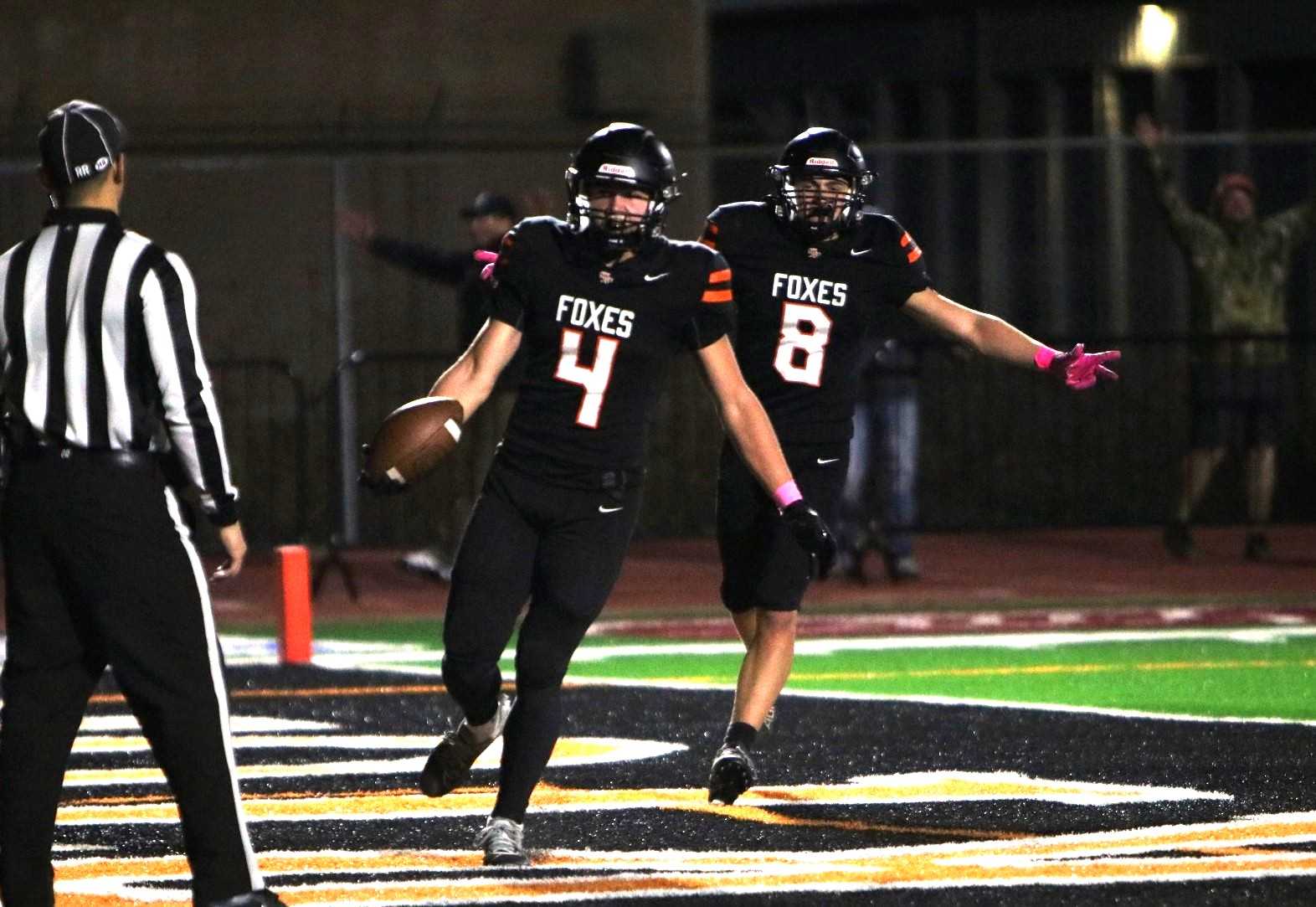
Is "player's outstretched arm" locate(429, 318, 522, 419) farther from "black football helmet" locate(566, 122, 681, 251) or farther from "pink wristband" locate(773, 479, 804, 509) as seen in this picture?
"pink wristband" locate(773, 479, 804, 509)

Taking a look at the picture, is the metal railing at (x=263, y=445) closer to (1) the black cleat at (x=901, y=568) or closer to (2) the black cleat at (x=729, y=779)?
(1) the black cleat at (x=901, y=568)

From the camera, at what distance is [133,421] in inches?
256

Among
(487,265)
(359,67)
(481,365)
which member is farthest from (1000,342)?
(359,67)

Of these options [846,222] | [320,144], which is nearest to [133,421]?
[846,222]

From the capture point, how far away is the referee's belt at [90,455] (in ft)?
21.3

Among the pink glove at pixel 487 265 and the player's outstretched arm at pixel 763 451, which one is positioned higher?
the pink glove at pixel 487 265

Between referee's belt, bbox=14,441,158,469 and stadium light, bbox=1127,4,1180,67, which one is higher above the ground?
stadium light, bbox=1127,4,1180,67

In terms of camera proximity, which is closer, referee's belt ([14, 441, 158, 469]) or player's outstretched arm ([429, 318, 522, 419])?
referee's belt ([14, 441, 158, 469])

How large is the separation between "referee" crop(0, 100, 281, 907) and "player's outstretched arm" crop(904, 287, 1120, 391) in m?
3.50

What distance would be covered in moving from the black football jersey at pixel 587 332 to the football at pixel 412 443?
226 millimetres

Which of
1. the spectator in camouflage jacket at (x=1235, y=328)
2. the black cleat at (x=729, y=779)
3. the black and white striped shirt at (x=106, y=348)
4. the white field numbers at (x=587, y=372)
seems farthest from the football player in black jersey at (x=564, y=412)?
the spectator in camouflage jacket at (x=1235, y=328)

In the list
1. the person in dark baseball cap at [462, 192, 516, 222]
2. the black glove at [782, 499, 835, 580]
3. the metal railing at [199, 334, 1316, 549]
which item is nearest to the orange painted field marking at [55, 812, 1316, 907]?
the black glove at [782, 499, 835, 580]

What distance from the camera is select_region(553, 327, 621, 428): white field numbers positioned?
784 cm

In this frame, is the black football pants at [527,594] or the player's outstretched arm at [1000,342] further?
the player's outstretched arm at [1000,342]
